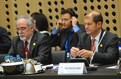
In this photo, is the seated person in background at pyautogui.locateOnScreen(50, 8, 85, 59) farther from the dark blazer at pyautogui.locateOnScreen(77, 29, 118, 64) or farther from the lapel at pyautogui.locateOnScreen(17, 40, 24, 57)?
the lapel at pyautogui.locateOnScreen(17, 40, 24, 57)

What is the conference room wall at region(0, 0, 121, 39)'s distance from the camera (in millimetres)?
4582

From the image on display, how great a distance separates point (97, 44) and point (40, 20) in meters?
2.05

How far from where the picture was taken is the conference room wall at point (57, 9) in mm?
4582

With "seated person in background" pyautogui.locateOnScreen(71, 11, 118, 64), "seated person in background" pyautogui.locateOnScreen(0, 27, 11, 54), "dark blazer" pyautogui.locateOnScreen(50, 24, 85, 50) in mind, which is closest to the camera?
"seated person in background" pyautogui.locateOnScreen(71, 11, 118, 64)

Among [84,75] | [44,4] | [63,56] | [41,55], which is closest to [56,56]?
[63,56]

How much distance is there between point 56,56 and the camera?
3.05 metres

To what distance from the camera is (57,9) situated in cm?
502

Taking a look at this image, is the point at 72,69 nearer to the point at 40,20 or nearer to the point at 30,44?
the point at 30,44

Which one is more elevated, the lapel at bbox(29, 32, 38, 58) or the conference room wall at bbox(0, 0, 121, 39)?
the conference room wall at bbox(0, 0, 121, 39)

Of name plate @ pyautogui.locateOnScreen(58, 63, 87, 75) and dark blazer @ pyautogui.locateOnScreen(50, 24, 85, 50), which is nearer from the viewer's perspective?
name plate @ pyautogui.locateOnScreen(58, 63, 87, 75)

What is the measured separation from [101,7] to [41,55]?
2.46 meters

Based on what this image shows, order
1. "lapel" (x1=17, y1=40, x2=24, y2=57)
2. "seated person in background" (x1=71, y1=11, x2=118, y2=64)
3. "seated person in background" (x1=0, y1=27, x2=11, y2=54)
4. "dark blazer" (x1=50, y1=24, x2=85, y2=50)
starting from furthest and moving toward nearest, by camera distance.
→ "seated person in background" (x1=0, y1=27, x2=11, y2=54)
"dark blazer" (x1=50, y1=24, x2=85, y2=50)
"lapel" (x1=17, y1=40, x2=24, y2=57)
"seated person in background" (x1=71, y1=11, x2=118, y2=64)

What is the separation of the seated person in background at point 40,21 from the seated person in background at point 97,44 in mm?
1670

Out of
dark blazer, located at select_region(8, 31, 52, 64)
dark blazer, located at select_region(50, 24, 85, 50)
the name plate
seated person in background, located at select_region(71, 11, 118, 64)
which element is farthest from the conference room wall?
the name plate
